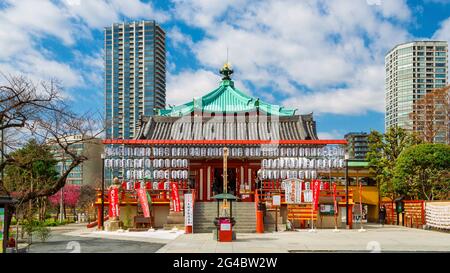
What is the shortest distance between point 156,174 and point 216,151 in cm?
471

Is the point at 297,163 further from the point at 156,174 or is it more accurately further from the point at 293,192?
the point at 156,174

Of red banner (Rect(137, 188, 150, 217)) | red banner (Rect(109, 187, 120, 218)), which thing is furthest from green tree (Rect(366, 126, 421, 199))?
red banner (Rect(109, 187, 120, 218))

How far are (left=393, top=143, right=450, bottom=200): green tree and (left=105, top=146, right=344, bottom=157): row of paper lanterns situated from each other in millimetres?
6920

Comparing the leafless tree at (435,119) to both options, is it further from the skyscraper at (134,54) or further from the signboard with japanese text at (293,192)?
the skyscraper at (134,54)

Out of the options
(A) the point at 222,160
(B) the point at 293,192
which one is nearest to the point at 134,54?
(B) the point at 293,192

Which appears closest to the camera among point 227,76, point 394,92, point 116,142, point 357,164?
point 394,92

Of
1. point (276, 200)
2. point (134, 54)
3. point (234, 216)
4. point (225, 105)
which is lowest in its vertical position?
point (234, 216)

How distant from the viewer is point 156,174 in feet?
112

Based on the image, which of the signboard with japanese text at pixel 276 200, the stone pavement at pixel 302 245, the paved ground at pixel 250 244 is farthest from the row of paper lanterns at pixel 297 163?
the stone pavement at pixel 302 245

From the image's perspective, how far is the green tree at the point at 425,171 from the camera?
3519 cm
